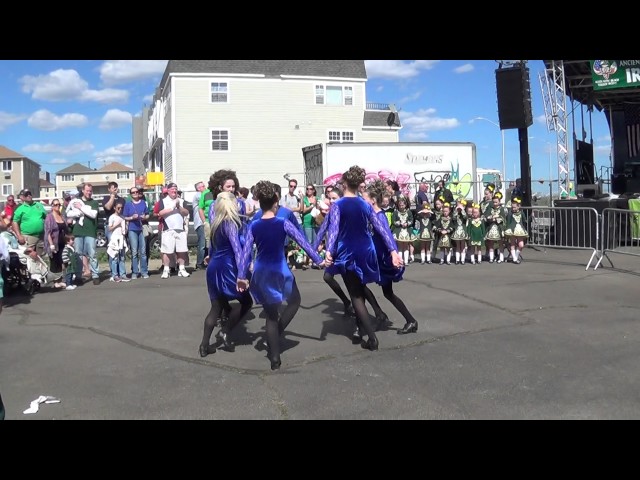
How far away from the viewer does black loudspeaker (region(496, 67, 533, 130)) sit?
14281 mm

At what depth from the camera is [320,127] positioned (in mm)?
39312

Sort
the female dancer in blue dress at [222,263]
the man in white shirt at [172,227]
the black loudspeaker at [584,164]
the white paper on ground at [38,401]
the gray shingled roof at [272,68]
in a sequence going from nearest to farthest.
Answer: the white paper on ground at [38,401]
the female dancer in blue dress at [222,263]
the man in white shirt at [172,227]
the black loudspeaker at [584,164]
the gray shingled roof at [272,68]

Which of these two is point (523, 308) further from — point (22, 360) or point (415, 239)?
point (22, 360)

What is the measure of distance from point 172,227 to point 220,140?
1061 inches

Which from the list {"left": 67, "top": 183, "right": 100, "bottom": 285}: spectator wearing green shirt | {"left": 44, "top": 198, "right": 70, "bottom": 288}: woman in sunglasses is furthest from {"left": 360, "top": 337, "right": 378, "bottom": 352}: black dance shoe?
{"left": 44, "top": 198, "right": 70, "bottom": 288}: woman in sunglasses

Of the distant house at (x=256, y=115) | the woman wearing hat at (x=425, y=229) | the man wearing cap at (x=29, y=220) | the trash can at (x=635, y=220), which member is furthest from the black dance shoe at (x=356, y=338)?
the distant house at (x=256, y=115)

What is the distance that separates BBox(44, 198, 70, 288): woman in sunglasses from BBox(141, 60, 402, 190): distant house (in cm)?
2540

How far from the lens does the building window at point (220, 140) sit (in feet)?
124

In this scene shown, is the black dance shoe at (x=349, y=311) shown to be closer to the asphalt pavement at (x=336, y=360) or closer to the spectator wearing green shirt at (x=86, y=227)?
the asphalt pavement at (x=336, y=360)

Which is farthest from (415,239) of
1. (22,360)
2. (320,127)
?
(320,127)

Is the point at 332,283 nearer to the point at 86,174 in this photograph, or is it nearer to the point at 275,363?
the point at 275,363

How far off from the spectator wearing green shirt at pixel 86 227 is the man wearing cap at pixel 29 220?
0.50 metres

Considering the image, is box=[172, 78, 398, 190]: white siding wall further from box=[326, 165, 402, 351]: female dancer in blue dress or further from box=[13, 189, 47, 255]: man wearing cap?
box=[326, 165, 402, 351]: female dancer in blue dress

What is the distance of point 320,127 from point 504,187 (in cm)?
1793
